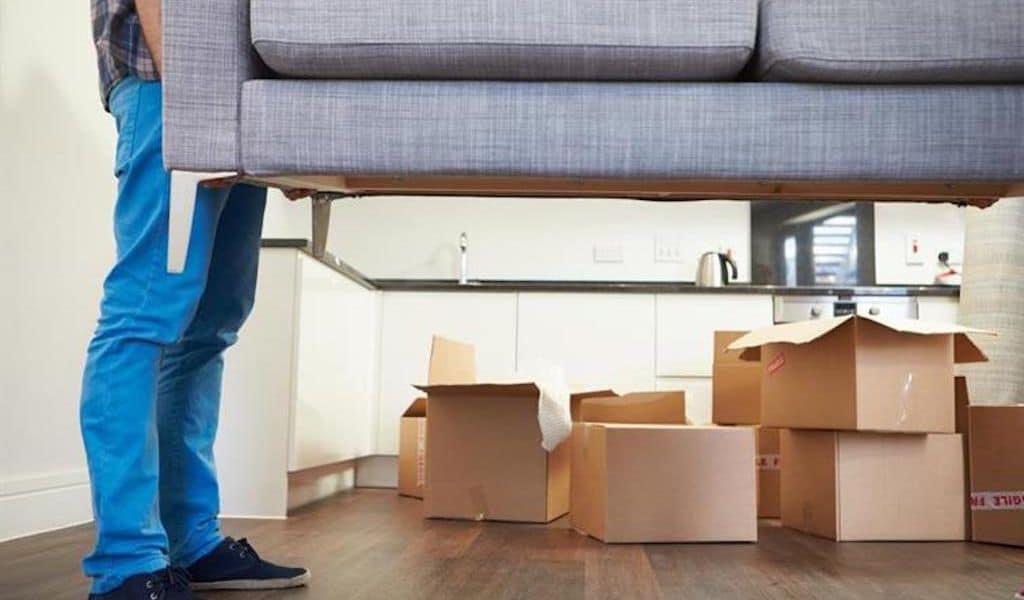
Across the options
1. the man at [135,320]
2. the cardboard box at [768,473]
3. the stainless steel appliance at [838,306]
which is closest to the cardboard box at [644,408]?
the cardboard box at [768,473]

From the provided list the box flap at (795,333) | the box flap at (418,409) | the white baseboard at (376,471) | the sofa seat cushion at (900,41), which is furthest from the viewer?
the white baseboard at (376,471)

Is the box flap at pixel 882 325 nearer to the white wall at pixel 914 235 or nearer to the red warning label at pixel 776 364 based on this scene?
the red warning label at pixel 776 364

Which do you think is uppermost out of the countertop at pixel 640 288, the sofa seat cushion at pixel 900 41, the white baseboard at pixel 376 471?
the sofa seat cushion at pixel 900 41

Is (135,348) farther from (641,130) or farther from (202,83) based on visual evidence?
(641,130)

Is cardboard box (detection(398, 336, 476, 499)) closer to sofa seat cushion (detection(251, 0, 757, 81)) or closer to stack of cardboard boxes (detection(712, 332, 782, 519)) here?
stack of cardboard boxes (detection(712, 332, 782, 519))

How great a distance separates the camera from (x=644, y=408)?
8.90ft

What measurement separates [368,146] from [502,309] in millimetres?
2648

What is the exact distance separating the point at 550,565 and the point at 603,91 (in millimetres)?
1050

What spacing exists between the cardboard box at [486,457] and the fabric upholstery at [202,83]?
159 centimetres

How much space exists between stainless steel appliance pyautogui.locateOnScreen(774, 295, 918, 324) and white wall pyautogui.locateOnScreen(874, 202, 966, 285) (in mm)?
438

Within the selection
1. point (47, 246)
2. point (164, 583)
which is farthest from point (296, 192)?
point (47, 246)

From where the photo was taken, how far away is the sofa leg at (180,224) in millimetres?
1146

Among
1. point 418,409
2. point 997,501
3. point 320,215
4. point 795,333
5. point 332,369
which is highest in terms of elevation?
point 320,215

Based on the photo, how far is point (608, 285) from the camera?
3670mm
